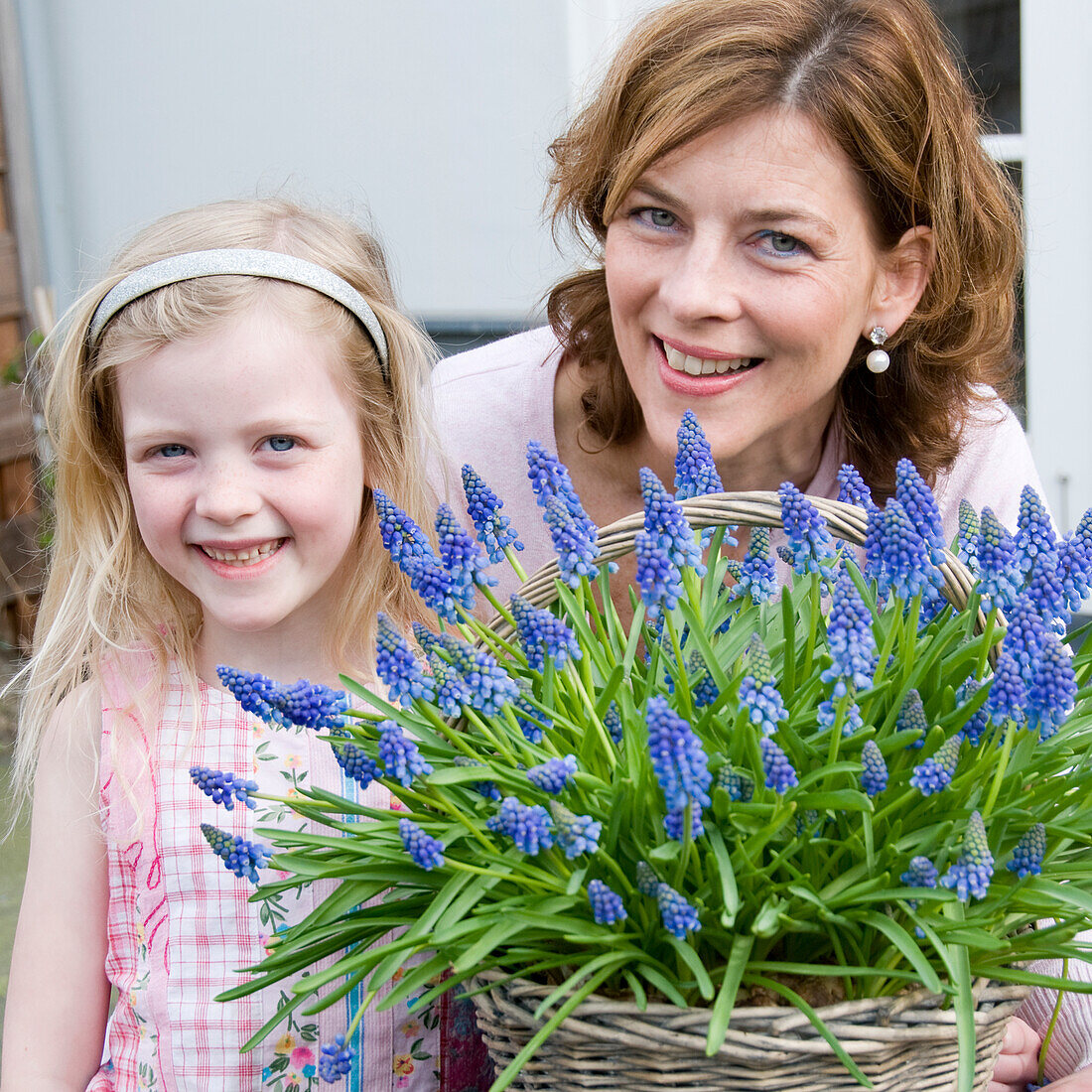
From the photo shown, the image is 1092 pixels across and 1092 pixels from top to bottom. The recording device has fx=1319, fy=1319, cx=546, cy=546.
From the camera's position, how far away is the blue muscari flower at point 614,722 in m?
0.99

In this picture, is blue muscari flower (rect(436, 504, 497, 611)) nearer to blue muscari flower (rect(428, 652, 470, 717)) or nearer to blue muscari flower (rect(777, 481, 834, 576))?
blue muscari flower (rect(428, 652, 470, 717))

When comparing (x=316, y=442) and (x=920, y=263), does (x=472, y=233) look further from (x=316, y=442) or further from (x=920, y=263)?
(x=316, y=442)

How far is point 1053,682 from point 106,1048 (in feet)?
3.72

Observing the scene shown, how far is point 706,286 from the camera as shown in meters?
1.61

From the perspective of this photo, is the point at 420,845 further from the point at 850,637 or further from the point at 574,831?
the point at 850,637

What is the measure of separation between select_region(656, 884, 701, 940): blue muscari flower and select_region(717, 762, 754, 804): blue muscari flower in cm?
9

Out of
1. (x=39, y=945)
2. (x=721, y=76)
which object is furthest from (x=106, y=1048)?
(x=721, y=76)

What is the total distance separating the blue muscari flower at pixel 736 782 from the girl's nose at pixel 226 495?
2.15 feet

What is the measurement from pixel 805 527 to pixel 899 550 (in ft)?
0.24

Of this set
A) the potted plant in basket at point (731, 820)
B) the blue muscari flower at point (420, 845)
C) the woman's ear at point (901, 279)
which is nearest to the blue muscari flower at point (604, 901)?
the potted plant in basket at point (731, 820)

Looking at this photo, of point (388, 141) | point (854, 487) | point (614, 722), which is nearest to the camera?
point (614, 722)

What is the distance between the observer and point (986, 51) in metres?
3.04

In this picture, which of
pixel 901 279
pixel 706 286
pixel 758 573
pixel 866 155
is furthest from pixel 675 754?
pixel 901 279

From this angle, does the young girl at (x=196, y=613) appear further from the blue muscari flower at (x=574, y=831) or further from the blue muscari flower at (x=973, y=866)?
the blue muscari flower at (x=973, y=866)
